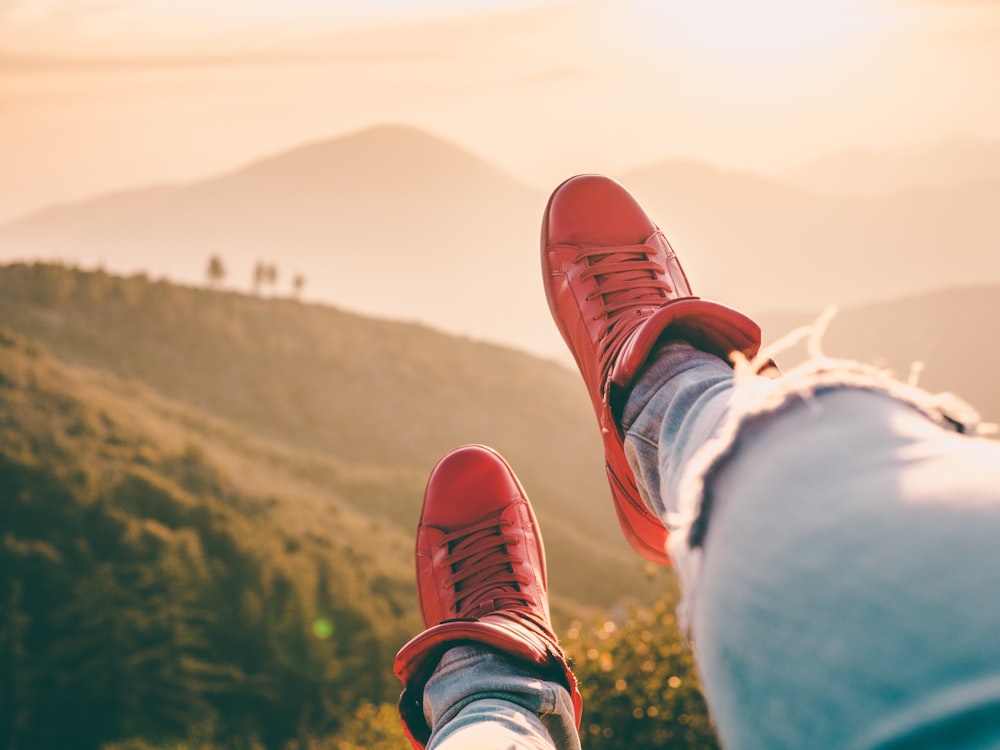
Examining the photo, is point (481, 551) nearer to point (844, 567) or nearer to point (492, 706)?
point (492, 706)

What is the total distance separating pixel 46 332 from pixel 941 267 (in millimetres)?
202375

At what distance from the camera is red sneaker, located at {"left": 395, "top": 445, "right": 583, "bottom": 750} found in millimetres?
2533

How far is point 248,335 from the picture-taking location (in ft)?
93.4

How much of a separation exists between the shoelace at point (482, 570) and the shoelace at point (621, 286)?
0.92m

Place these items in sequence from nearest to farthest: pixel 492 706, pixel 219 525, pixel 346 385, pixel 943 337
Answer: pixel 492 706 < pixel 219 525 < pixel 346 385 < pixel 943 337

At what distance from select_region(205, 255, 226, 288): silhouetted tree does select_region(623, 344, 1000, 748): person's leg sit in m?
31.7

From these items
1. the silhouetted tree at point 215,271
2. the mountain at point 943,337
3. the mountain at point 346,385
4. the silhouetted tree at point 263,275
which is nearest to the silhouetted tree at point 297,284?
the mountain at point 346,385

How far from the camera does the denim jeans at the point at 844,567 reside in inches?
25.1

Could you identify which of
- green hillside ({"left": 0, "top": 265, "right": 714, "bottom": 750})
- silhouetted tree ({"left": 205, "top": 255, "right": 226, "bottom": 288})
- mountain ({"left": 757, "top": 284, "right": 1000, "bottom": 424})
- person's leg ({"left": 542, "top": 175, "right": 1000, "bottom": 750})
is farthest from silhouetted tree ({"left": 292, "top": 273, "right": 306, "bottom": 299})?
mountain ({"left": 757, "top": 284, "right": 1000, "bottom": 424})

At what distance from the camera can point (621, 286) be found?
2.62 metres

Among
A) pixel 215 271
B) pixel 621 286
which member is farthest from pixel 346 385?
pixel 621 286

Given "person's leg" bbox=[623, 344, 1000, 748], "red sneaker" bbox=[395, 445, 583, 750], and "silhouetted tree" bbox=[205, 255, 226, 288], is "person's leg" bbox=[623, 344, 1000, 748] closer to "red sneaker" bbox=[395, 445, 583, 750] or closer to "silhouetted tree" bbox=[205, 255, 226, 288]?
"red sneaker" bbox=[395, 445, 583, 750]

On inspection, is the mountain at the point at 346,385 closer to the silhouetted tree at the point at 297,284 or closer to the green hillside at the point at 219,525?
the green hillside at the point at 219,525

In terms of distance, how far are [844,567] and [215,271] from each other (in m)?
32.5
